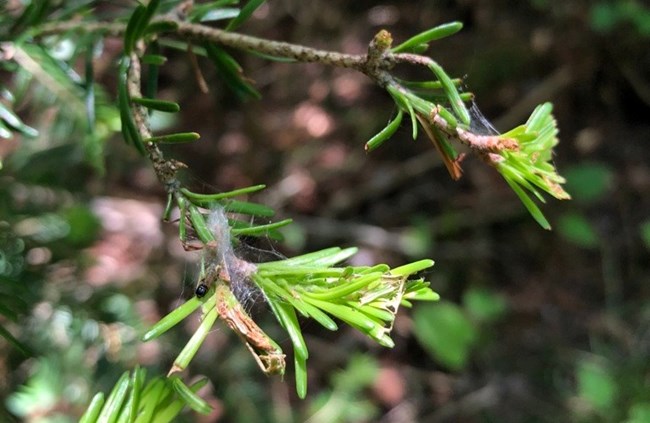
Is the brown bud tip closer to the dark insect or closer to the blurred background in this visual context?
the dark insect

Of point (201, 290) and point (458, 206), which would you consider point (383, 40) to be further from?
point (458, 206)

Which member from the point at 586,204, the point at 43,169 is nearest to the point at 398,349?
the point at 586,204

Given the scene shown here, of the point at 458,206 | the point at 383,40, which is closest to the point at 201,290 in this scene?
the point at 383,40

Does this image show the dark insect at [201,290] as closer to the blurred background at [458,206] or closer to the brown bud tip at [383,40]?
the brown bud tip at [383,40]

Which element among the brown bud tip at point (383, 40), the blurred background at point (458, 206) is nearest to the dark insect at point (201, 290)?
the brown bud tip at point (383, 40)

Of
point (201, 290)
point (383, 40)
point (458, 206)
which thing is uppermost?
point (383, 40)

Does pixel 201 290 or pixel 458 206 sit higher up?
pixel 201 290

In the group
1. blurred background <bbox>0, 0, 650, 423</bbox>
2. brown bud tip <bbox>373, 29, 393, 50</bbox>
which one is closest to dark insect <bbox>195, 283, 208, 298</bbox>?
brown bud tip <bbox>373, 29, 393, 50</bbox>
